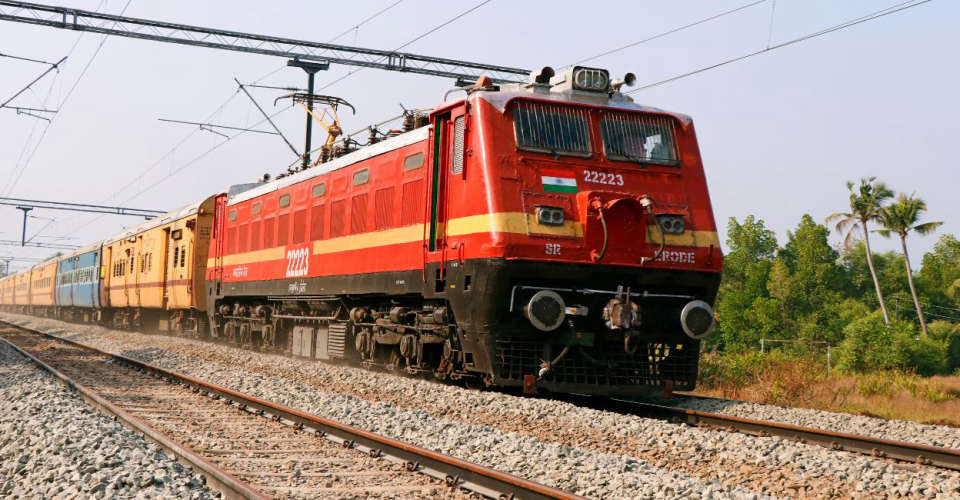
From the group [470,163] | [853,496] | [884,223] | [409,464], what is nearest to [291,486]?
[409,464]

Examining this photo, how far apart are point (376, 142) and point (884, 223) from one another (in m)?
53.4

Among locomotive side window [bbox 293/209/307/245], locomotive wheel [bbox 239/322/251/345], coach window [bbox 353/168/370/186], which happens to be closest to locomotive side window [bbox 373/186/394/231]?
coach window [bbox 353/168/370/186]

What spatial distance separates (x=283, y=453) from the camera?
24.9 feet

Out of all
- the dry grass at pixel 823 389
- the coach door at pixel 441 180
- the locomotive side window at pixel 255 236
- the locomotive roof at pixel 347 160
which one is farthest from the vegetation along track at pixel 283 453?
the dry grass at pixel 823 389

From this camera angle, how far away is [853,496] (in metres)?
6.16

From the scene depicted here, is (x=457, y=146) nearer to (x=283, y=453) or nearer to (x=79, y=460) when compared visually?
(x=283, y=453)

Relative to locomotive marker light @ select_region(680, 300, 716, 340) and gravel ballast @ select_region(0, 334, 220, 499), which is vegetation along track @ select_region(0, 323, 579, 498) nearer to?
gravel ballast @ select_region(0, 334, 220, 499)

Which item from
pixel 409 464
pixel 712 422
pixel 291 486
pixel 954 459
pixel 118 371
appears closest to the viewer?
pixel 291 486

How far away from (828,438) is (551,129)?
472cm

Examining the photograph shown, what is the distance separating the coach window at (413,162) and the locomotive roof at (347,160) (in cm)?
20

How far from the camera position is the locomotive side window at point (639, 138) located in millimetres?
11039

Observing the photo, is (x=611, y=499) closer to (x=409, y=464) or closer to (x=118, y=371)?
(x=409, y=464)

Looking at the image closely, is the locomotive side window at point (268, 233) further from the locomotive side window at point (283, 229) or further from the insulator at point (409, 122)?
the insulator at point (409, 122)

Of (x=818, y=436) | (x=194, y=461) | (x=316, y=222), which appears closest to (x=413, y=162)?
(x=316, y=222)
